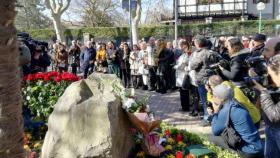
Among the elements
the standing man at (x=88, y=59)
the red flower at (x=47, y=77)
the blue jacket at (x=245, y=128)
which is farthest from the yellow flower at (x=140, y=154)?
the standing man at (x=88, y=59)

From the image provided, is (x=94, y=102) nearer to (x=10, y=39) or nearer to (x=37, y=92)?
(x=10, y=39)

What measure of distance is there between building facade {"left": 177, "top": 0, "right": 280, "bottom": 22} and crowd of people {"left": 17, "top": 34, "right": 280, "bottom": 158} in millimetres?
25523

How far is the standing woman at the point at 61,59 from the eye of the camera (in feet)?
49.6

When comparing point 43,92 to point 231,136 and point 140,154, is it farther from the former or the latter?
point 231,136

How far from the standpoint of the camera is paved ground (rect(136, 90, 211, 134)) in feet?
25.5

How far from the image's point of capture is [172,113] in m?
9.33

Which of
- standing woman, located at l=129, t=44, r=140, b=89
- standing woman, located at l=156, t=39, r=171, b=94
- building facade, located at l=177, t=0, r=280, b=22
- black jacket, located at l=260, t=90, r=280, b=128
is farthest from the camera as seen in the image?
building facade, located at l=177, t=0, r=280, b=22

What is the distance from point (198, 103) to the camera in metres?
8.78

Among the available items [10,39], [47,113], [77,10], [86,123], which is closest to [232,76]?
[47,113]

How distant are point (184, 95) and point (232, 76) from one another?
8.62ft

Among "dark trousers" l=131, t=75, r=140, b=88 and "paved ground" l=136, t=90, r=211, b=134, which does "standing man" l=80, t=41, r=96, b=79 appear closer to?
"dark trousers" l=131, t=75, r=140, b=88

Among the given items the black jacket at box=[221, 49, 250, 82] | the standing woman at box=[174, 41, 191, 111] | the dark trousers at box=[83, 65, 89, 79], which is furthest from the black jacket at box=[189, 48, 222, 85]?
the dark trousers at box=[83, 65, 89, 79]

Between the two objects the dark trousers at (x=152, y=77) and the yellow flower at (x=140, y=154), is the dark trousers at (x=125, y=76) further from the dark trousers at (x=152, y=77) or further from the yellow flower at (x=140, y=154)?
the yellow flower at (x=140, y=154)

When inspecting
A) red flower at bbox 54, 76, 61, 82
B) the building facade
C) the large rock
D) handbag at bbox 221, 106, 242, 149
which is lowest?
handbag at bbox 221, 106, 242, 149
